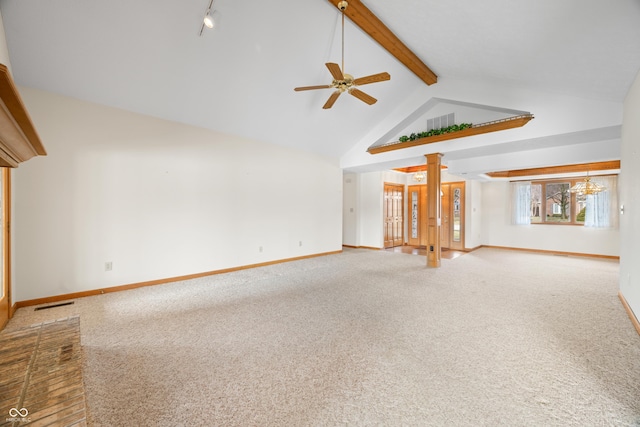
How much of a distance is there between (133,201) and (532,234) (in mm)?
10051

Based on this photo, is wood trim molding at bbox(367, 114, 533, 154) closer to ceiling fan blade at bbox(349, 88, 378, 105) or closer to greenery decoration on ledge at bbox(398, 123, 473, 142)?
greenery decoration on ledge at bbox(398, 123, 473, 142)

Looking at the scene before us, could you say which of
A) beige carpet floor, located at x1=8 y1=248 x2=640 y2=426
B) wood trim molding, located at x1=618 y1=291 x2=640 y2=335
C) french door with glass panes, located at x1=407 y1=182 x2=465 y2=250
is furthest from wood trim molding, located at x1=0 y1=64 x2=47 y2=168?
french door with glass panes, located at x1=407 y1=182 x2=465 y2=250

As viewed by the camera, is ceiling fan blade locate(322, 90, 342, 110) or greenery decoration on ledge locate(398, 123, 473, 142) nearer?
ceiling fan blade locate(322, 90, 342, 110)

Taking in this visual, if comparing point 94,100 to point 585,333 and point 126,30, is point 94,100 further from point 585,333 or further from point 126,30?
point 585,333

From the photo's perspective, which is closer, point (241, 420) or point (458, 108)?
point (241, 420)

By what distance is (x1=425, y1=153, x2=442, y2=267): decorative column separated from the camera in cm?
556

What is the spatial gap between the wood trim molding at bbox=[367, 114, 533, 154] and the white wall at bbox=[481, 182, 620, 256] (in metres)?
4.52

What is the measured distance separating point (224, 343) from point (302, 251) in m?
4.05

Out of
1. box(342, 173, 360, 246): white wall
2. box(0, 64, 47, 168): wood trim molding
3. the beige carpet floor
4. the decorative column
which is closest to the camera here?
box(0, 64, 47, 168): wood trim molding

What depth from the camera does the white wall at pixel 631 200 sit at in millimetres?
2781

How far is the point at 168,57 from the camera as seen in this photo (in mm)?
3344

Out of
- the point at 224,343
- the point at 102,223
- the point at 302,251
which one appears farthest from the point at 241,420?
the point at 302,251

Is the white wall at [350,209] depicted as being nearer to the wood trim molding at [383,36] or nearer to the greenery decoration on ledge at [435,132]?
the greenery decoration on ledge at [435,132]

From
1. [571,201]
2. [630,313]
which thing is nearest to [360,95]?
[630,313]
